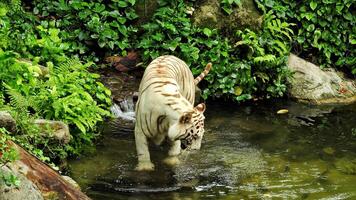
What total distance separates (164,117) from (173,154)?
0.62m

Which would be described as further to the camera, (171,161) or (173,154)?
(171,161)

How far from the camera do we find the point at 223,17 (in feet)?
35.5

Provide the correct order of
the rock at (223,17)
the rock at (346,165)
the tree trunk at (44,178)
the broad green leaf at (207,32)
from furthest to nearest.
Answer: the rock at (223,17) → the broad green leaf at (207,32) → the rock at (346,165) → the tree trunk at (44,178)

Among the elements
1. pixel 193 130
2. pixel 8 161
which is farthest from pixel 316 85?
pixel 8 161

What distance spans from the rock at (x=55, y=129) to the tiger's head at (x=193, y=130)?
125 cm

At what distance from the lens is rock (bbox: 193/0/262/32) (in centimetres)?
1070

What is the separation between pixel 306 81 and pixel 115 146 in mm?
4126

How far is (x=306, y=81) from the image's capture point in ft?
34.4

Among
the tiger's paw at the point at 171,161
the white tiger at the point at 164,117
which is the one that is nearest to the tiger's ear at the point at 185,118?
the white tiger at the point at 164,117

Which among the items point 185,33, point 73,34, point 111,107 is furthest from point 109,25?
point 111,107

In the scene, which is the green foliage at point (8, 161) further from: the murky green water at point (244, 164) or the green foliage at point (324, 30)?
the green foliage at point (324, 30)

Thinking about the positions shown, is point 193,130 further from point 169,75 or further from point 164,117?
point 169,75

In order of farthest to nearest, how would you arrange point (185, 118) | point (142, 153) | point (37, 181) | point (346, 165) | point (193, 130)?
1. point (346, 165)
2. point (142, 153)
3. point (193, 130)
4. point (185, 118)
5. point (37, 181)

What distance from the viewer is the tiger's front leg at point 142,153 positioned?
22.5 feet
